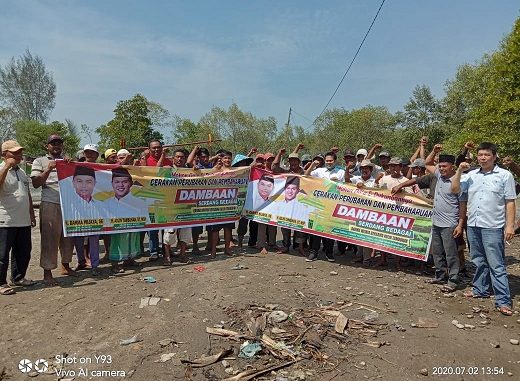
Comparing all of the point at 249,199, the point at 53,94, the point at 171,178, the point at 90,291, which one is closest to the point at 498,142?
the point at 249,199

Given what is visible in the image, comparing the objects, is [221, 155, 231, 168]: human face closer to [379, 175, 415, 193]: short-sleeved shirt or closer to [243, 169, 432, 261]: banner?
[243, 169, 432, 261]: banner

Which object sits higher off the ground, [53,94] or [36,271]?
[53,94]

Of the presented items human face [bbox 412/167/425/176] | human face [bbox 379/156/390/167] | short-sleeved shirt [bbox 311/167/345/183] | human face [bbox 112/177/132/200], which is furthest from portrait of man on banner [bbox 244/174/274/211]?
human face [bbox 412/167/425/176]

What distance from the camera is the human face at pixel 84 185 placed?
579 cm

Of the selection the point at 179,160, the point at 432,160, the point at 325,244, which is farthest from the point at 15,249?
the point at 432,160

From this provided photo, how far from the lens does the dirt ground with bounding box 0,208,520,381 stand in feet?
11.7

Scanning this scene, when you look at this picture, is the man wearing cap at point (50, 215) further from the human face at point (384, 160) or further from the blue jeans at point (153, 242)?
the human face at point (384, 160)

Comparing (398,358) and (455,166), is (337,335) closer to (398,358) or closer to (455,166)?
(398,358)

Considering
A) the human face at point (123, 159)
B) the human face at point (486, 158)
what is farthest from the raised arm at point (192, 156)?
the human face at point (486, 158)

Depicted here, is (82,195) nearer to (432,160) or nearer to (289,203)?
(289,203)

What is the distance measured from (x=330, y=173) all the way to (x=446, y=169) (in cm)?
234

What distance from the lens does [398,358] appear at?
372 cm

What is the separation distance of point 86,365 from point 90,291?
1.87 meters

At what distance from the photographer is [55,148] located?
18.5ft
